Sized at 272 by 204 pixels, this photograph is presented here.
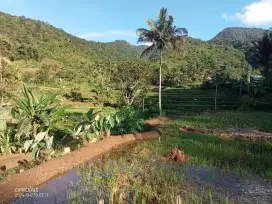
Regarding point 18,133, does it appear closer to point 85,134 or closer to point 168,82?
point 85,134

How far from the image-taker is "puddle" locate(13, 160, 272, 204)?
6.09 metres

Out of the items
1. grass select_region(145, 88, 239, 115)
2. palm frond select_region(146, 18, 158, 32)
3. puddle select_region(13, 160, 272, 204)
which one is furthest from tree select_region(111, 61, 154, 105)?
puddle select_region(13, 160, 272, 204)

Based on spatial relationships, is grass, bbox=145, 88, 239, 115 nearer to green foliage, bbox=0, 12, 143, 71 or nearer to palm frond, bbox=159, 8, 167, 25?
palm frond, bbox=159, 8, 167, 25

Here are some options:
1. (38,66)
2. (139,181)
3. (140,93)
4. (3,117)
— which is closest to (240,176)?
(139,181)

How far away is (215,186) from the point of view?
6.85m

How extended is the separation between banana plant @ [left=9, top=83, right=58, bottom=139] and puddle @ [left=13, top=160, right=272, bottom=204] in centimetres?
195

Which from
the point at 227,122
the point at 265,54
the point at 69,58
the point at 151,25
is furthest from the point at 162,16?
the point at 69,58

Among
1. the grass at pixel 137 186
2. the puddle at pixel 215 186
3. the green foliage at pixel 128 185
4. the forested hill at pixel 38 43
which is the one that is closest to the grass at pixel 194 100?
the grass at pixel 137 186

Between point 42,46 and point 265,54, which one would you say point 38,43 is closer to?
point 42,46

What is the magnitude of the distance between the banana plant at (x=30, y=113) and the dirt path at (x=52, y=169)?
1.31 meters

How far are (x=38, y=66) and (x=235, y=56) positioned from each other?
1979 inches

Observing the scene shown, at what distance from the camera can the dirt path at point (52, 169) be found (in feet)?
20.4

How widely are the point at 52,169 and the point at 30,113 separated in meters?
2.21

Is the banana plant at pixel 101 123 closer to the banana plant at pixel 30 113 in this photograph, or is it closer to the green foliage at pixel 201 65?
the banana plant at pixel 30 113
